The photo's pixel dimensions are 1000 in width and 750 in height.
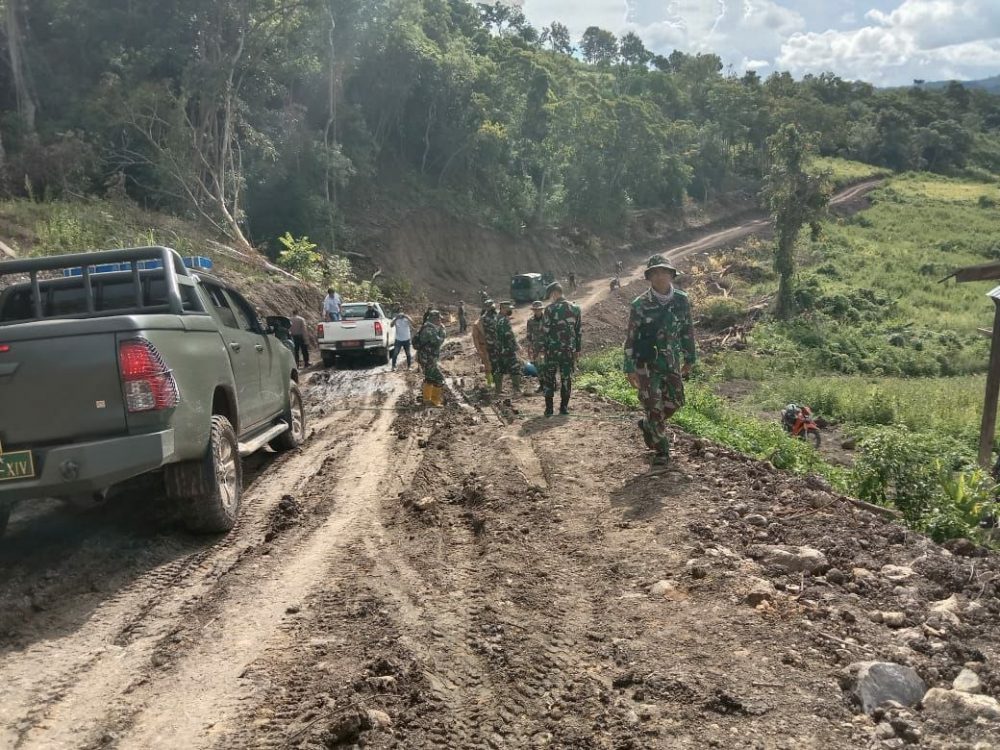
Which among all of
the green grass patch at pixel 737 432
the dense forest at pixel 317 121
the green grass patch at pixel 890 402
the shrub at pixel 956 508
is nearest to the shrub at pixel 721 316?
the green grass patch at pixel 890 402

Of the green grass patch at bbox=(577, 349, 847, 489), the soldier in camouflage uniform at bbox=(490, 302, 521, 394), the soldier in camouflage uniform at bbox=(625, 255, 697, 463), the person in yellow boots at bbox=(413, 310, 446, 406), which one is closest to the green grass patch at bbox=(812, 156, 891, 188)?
the green grass patch at bbox=(577, 349, 847, 489)

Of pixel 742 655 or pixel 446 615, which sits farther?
pixel 446 615

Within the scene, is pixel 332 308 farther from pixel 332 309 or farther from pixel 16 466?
pixel 16 466

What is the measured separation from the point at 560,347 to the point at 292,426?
12.4 ft

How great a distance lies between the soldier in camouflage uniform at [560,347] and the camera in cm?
1068

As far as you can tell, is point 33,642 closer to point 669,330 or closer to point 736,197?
point 669,330

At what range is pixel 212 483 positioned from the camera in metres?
5.50

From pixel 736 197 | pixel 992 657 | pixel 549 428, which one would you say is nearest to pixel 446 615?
pixel 992 657

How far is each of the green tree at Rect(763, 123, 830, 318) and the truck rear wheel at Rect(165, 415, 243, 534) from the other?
29875 mm

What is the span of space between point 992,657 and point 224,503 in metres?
4.83

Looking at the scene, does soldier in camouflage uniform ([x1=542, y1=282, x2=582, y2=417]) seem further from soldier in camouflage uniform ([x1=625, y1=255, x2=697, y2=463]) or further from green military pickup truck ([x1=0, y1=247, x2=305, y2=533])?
green military pickup truck ([x1=0, y1=247, x2=305, y2=533])

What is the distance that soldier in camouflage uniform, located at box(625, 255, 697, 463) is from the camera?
7230 mm

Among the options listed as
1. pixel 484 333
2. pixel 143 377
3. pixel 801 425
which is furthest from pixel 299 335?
pixel 143 377

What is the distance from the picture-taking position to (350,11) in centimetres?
3381
